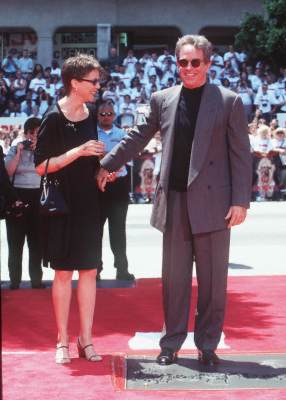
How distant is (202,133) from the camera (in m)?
5.82

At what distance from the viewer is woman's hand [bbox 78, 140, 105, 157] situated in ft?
19.4

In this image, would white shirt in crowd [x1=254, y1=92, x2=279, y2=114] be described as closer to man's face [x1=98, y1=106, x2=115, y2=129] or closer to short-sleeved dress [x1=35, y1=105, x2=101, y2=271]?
man's face [x1=98, y1=106, x2=115, y2=129]

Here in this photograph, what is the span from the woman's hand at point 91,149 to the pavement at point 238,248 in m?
4.39

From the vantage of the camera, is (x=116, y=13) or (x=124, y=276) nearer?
(x=124, y=276)

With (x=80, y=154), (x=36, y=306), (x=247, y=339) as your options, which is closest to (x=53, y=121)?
(x=80, y=154)

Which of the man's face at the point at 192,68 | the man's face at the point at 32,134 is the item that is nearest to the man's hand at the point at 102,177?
the man's face at the point at 192,68

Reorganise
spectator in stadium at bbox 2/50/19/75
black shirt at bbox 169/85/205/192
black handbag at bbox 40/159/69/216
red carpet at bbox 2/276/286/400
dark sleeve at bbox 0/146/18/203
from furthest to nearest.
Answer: spectator in stadium at bbox 2/50/19/75 → dark sleeve at bbox 0/146/18/203 → black handbag at bbox 40/159/69/216 → black shirt at bbox 169/85/205/192 → red carpet at bbox 2/276/286/400

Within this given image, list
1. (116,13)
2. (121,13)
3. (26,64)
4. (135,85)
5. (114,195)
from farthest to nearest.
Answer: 1. (121,13)
2. (116,13)
3. (26,64)
4. (135,85)
5. (114,195)

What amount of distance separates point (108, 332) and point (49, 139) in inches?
71.6

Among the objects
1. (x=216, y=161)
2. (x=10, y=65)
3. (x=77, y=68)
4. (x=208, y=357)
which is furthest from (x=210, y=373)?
(x=10, y=65)

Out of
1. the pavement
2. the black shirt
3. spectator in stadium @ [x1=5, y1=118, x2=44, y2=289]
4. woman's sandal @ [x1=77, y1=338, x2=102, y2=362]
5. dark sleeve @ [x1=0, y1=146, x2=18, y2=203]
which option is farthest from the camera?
the pavement

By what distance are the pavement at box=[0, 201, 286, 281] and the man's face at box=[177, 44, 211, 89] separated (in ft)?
15.1

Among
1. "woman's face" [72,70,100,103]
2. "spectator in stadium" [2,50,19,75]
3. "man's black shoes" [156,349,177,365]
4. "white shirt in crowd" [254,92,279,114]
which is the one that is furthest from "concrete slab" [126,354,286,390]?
"spectator in stadium" [2,50,19,75]

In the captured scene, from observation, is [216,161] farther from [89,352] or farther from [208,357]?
[89,352]
